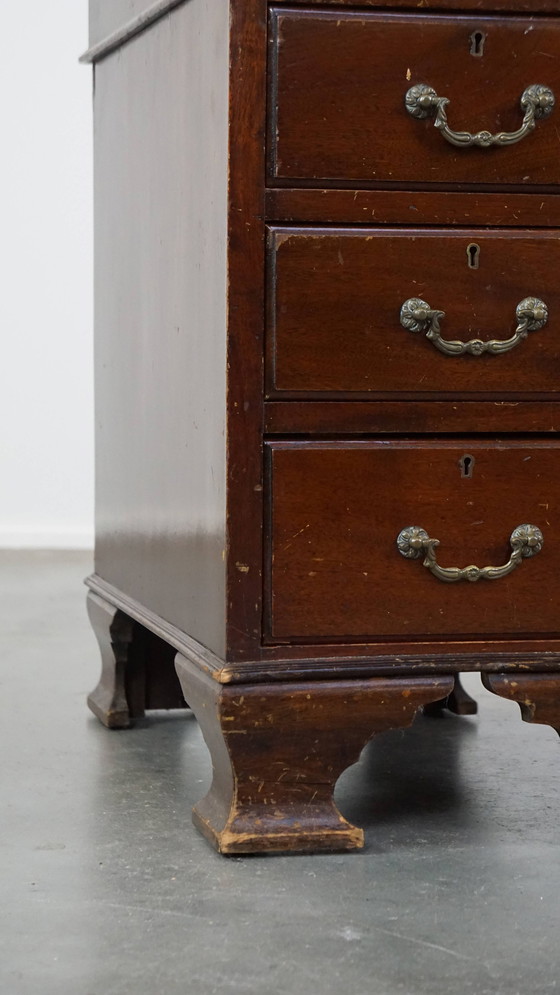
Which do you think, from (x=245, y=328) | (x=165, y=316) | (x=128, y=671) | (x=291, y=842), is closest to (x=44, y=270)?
(x=128, y=671)

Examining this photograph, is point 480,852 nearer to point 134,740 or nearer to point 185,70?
point 134,740

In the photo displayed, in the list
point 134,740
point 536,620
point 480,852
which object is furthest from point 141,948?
point 134,740

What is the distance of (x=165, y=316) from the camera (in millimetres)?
1723

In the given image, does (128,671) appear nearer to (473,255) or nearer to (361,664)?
(361,664)

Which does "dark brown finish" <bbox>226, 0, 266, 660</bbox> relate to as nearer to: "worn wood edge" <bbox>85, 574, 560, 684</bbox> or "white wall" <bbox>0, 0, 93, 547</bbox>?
"worn wood edge" <bbox>85, 574, 560, 684</bbox>

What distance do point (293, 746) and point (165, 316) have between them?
54cm

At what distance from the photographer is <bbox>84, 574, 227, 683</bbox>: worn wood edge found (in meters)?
1.50

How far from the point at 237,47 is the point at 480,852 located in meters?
0.84

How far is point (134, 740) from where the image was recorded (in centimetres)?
196

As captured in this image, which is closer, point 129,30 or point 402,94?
point 402,94

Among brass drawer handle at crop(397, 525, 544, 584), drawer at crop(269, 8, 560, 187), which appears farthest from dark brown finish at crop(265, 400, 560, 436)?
drawer at crop(269, 8, 560, 187)

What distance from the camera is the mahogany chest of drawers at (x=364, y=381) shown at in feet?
4.75

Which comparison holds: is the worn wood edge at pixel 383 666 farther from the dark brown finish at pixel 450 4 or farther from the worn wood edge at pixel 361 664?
the dark brown finish at pixel 450 4

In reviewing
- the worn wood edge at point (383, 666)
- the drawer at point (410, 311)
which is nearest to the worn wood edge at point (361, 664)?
the worn wood edge at point (383, 666)
